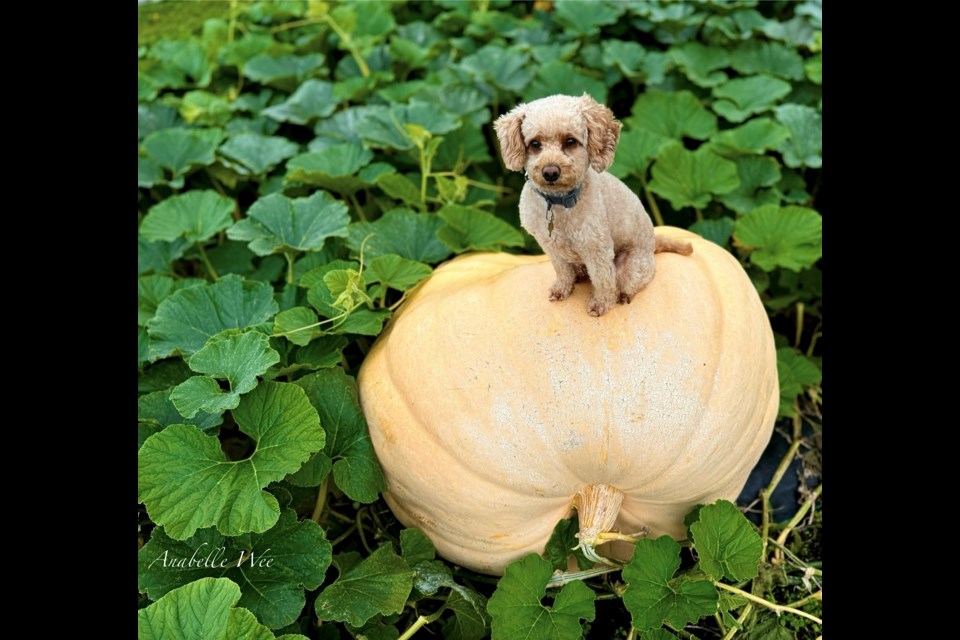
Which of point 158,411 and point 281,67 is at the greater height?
point 281,67

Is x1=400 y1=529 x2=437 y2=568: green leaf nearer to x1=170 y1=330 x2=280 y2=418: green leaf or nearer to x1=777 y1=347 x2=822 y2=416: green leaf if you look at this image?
x1=170 y1=330 x2=280 y2=418: green leaf

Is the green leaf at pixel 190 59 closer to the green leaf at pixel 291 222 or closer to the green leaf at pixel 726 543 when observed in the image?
the green leaf at pixel 291 222

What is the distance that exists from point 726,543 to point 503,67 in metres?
1.77

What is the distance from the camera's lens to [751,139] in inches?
88.0

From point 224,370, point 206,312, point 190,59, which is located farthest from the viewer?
point 190,59

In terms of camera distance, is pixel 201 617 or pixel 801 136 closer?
pixel 201 617

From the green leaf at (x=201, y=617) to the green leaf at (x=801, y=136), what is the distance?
1852mm

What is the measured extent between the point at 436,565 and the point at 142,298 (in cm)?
99

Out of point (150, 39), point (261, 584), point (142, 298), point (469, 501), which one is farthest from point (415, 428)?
point (150, 39)

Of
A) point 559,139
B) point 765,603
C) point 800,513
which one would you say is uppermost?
point 559,139

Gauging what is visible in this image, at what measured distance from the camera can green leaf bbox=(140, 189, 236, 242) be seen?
203 cm

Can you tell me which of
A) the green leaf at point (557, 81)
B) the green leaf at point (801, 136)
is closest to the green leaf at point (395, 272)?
the green leaf at point (557, 81)

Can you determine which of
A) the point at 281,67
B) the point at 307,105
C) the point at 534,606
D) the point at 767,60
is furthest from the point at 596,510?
the point at 281,67

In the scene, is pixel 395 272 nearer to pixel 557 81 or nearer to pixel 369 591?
pixel 369 591
